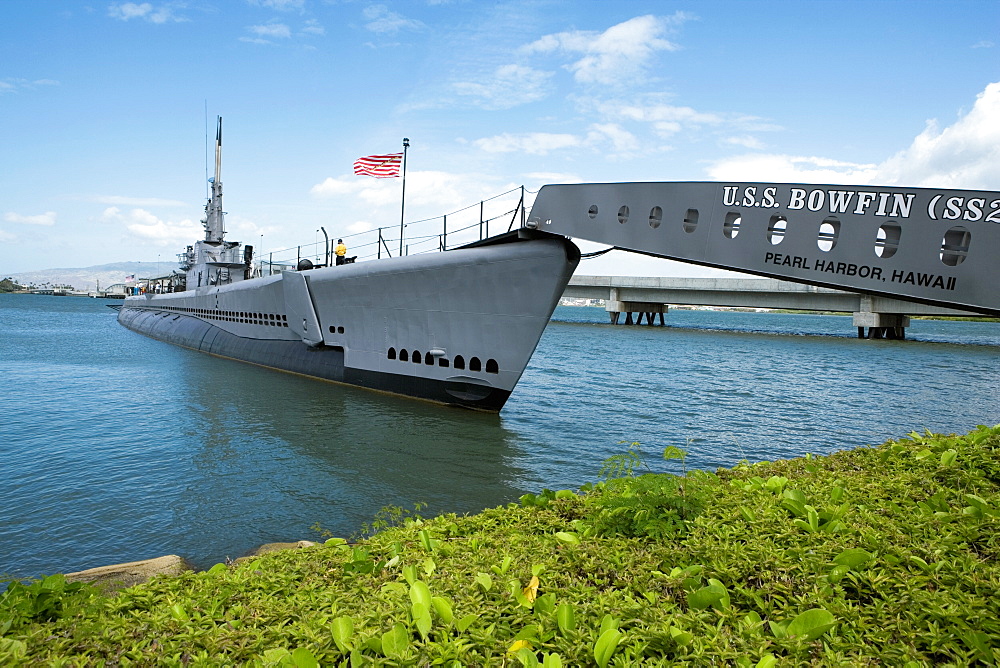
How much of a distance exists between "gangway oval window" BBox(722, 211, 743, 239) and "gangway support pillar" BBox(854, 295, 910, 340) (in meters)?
52.8

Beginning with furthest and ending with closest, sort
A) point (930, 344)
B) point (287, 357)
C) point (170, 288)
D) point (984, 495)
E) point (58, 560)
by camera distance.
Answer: point (930, 344) < point (170, 288) < point (287, 357) < point (58, 560) < point (984, 495)

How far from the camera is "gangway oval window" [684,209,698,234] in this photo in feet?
23.8

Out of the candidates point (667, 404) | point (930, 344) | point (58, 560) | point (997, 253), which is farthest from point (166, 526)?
point (930, 344)

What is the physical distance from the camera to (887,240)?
223 inches

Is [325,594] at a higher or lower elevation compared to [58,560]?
higher

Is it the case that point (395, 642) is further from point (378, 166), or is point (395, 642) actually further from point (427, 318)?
point (378, 166)

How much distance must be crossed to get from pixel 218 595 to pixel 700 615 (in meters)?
2.88

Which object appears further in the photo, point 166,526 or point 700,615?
point 166,526

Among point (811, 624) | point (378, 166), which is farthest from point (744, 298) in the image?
point (811, 624)

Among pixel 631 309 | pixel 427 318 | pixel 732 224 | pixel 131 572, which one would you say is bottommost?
pixel 131 572

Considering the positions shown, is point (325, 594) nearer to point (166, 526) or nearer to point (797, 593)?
point (797, 593)

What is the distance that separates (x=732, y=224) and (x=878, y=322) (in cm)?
5428

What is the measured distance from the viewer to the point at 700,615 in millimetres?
3264

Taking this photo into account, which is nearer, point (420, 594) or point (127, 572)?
point (420, 594)
